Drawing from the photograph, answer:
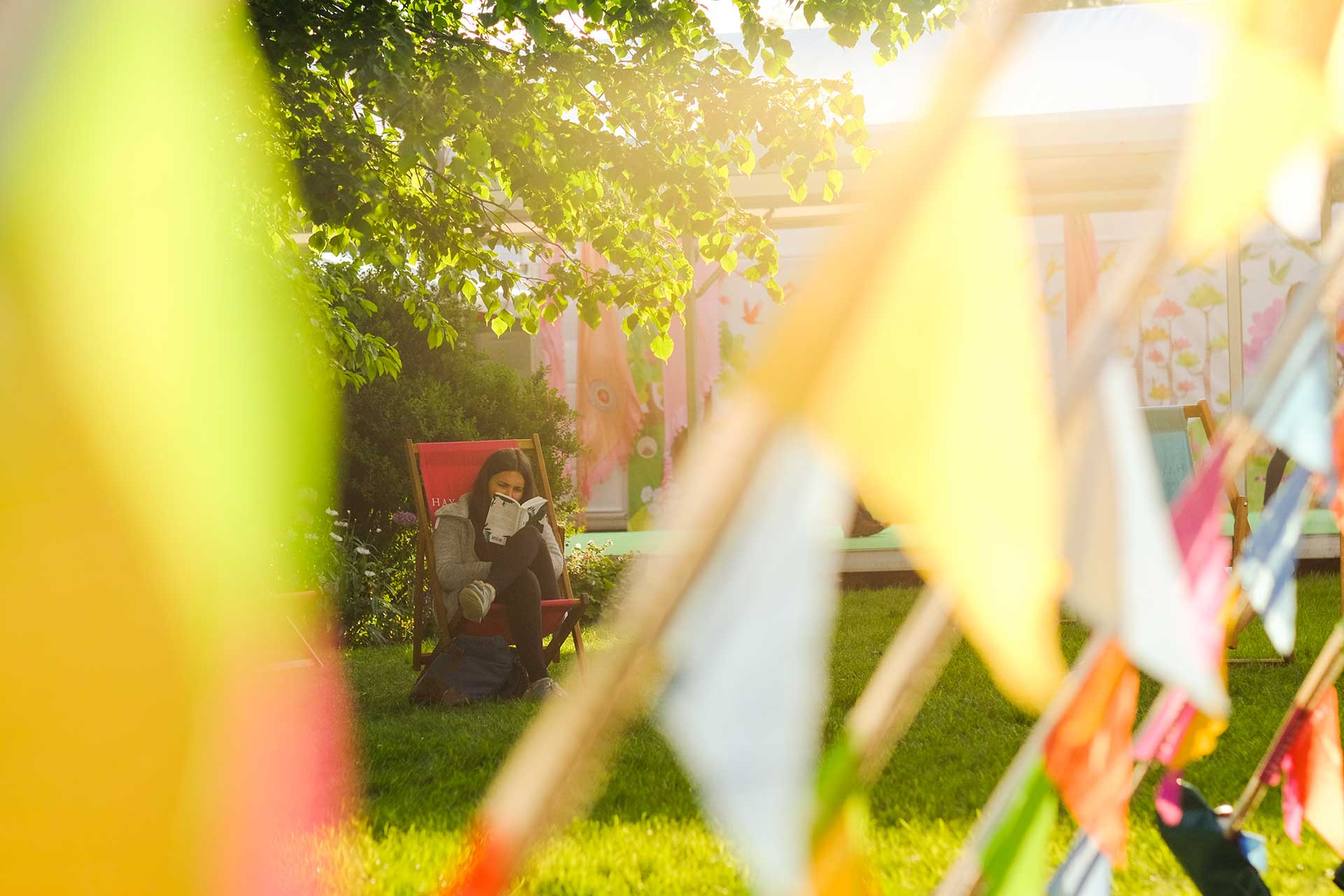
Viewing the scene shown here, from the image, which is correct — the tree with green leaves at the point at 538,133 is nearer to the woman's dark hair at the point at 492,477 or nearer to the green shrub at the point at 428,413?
the woman's dark hair at the point at 492,477

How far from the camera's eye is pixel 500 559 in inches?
159

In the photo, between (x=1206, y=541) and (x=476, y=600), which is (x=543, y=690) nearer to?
(x=476, y=600)

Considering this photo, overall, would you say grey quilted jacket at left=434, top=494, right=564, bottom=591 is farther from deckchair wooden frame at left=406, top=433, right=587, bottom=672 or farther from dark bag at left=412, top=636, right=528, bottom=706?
dark bag at left=412, top=636, right=528, bottom=706

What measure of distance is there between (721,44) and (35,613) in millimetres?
2733

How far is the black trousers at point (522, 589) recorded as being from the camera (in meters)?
3.98

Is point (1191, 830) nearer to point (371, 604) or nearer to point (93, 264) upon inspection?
point (93, 264)

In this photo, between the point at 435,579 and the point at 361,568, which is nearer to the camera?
the point at 435,579

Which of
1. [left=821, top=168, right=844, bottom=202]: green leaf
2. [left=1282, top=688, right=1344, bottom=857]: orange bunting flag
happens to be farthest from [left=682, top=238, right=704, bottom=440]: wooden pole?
[left=1282, top=688, right=1344, bottom=857]: orange bunting flag

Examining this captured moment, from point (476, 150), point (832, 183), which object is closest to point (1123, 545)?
point (476, 150)

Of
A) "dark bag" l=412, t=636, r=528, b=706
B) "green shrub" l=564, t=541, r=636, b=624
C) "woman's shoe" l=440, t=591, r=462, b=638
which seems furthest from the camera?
"green shrub" l=564, t=541, r=636, b=624

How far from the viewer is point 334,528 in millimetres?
5973

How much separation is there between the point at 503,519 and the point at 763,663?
142 inches

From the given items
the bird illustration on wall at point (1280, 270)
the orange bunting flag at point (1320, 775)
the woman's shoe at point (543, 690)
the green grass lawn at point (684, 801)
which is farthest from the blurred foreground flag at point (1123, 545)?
the bird illustration on wall at point (1280, 270)

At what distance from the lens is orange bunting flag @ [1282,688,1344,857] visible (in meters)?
1.15
